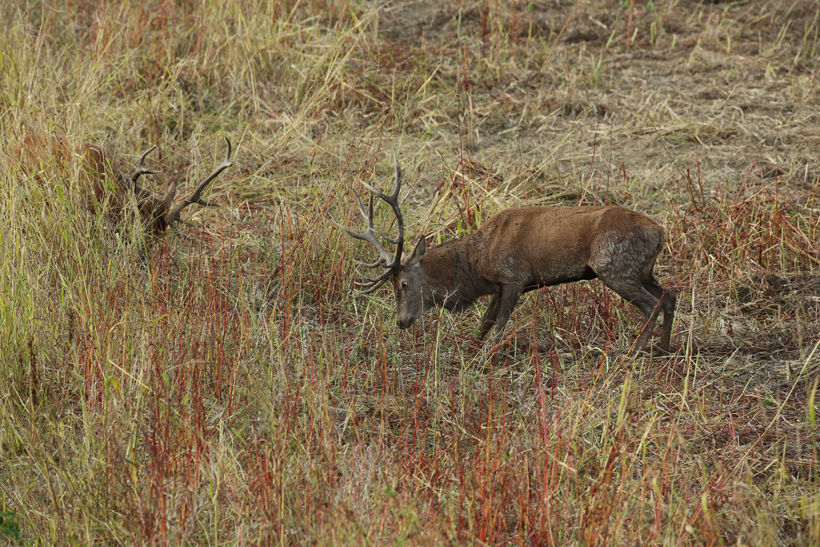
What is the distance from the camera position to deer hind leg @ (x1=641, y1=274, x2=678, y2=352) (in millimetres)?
5523

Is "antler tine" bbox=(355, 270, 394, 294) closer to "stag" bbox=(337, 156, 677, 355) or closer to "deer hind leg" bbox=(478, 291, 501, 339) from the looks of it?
"stag" bbox=(337, 156, 677, 355)

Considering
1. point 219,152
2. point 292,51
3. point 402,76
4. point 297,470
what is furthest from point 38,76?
point 297,470

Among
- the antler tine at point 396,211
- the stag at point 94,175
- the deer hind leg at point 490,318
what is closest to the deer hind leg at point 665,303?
the deer hind leg at point 490,318

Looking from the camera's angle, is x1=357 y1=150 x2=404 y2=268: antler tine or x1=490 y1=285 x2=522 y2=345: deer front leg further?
x1=490 y1=285 x2=522 y2=345: deer front leg

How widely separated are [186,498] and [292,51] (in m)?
6.60

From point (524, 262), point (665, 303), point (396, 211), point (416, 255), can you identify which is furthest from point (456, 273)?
point (665, 303)

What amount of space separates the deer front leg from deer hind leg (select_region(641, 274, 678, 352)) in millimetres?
766

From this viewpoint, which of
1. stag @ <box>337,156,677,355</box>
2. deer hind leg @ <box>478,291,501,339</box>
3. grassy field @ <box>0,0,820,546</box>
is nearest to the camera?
grassy field @ <box>0,0,820,546</box>

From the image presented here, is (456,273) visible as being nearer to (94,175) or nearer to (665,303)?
(665,303)

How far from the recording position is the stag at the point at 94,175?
5824 millimetres

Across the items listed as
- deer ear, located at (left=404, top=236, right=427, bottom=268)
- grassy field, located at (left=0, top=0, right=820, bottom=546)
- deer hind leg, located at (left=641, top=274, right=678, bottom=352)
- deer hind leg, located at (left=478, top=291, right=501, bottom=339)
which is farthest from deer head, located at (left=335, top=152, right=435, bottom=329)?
deer hind leg, located at (left=641, top=274, right=678, bottom=352)

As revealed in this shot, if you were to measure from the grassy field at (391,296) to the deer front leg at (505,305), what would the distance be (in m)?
0.10

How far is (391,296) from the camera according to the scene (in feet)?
21.1

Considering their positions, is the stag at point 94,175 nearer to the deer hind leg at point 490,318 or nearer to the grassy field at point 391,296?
the grassy field at point 391,296
